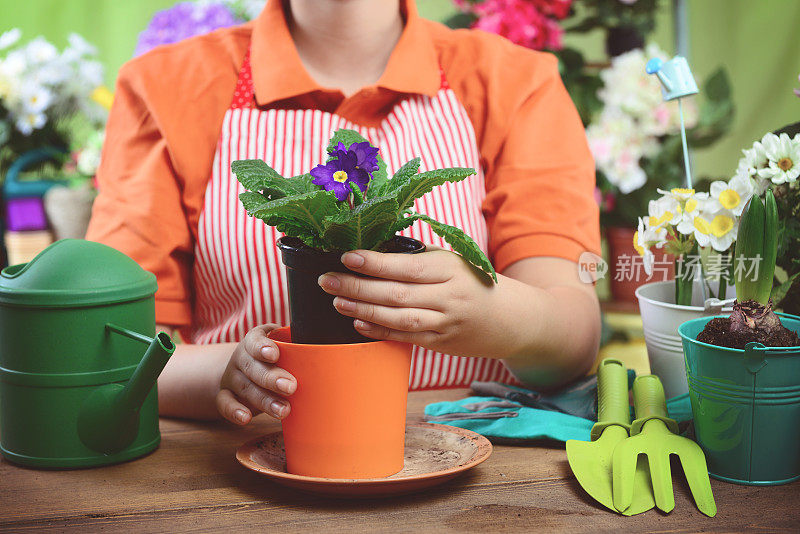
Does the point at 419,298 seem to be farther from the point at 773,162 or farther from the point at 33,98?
the point at 33,98

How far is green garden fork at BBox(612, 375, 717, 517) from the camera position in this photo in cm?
69

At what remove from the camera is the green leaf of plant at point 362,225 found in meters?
0.63

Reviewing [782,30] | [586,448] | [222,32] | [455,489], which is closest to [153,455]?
[455,489]

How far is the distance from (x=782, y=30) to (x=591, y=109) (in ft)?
3.24

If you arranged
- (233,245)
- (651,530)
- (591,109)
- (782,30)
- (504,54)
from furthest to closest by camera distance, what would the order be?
(782,30)
(591,109)
(504,54)
(233,245)
(651,530)

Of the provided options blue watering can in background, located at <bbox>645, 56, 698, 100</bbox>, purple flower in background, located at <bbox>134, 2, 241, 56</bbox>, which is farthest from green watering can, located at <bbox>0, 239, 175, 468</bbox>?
purple flower in background, located at <bbox>134, 2, 241, 56</bbox>

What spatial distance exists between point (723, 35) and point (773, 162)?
2.36 metres

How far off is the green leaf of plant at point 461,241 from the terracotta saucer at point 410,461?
18 cm

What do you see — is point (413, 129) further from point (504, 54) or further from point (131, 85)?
point (131, 85)

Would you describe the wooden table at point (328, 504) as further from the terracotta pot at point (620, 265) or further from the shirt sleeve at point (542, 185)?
the terracotta pot at point (620, 265)

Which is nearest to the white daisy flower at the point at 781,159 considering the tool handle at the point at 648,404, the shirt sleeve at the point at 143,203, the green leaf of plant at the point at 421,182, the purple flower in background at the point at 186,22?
the tool handle at the point at 648,404

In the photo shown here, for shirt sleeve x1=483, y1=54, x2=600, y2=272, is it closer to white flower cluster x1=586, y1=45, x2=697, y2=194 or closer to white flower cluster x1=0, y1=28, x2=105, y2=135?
white flower cluster x1=586, y1=45, x2=697, y2=194

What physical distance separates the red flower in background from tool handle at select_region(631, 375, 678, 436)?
1374mm

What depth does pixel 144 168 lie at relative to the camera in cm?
117
